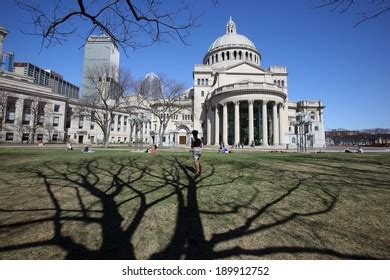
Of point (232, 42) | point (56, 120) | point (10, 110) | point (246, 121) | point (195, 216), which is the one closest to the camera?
point (195, 216)

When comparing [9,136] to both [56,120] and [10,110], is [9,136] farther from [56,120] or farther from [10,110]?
[56,120]

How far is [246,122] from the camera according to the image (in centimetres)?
4962

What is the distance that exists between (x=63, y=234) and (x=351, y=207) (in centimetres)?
639

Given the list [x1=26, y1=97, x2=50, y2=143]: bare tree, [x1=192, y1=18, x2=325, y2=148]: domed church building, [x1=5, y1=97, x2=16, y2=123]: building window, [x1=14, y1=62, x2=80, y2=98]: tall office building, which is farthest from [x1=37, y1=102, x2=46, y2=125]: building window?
[x1=192, y1=18, x2=325, y2=148]: domed church building

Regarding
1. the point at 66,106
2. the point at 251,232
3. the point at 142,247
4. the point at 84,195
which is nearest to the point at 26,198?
the point at 84,195

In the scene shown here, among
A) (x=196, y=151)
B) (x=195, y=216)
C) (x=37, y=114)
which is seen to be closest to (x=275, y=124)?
(x=196, y=151)

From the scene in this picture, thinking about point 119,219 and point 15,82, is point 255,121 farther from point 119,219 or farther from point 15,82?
point 15,82

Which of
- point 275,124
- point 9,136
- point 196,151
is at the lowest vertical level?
point 196,151

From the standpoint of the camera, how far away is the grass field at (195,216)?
11.7ft

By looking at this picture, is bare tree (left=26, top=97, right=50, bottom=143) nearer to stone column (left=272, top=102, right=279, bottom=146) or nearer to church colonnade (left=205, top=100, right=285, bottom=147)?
church colonnade (left=205, top=100, right=285, bottom=147)

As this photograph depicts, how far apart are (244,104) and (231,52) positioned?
25.6 meters

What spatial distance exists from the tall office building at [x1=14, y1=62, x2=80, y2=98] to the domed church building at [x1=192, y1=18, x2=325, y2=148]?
187 feet

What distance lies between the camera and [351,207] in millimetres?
5242

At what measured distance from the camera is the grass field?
11.7 feet
